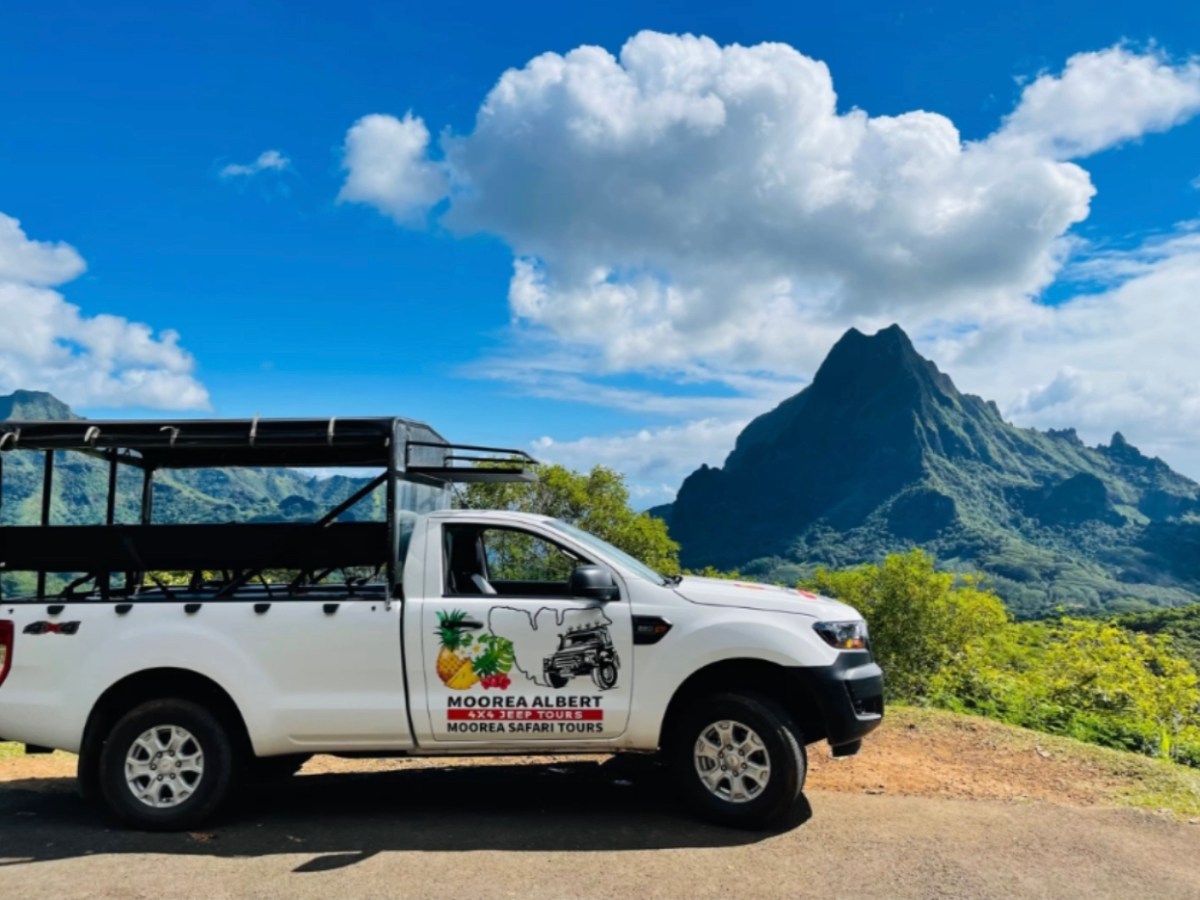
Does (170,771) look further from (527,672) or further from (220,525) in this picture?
(527,672)

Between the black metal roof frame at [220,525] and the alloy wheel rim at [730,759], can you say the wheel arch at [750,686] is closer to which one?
the alloy wheel rim at [730,759]

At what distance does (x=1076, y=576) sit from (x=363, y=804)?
603ft

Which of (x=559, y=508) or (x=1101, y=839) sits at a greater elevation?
(x=559, y=508)

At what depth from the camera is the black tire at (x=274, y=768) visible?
6559 millimetres

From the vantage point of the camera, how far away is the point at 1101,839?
5785mm

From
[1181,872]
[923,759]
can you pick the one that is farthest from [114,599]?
[1181,872]

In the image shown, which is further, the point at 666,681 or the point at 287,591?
the point at 287,591

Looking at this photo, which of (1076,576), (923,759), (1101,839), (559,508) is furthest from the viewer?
(1076,576)

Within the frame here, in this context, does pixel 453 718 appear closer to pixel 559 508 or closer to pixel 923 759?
pixel 923 759

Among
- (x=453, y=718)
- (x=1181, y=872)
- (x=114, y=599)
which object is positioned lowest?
(x=1181, y=872)

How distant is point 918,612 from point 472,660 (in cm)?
3727

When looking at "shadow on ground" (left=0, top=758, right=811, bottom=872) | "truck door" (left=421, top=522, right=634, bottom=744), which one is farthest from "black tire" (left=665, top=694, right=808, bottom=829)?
"truck door" (left=421, top=522, right=634, bottom=744)

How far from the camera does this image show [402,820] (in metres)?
6.05

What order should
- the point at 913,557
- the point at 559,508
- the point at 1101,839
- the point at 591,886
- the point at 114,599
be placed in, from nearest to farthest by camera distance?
the point at 591,886, the point at 1101,839, the point at 114,599, the point at 559,508, the point at 913,557
